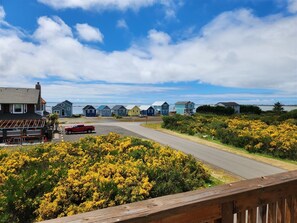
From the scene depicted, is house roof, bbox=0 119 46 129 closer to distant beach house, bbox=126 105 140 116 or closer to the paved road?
the paved road

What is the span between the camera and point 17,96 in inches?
1216

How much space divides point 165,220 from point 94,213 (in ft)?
1.44

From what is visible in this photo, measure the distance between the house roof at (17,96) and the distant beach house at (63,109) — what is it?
1267 inches

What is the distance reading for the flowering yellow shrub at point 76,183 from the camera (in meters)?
5.73

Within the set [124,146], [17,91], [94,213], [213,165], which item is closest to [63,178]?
[124,146]

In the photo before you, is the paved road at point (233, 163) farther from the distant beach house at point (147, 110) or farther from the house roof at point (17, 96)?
the distant beach house at point (147, 110)

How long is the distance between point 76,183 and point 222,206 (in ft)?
18.2

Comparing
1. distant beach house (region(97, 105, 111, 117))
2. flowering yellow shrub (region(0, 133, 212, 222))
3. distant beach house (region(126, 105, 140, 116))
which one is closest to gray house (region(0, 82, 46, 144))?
flowering yellow shrub (region(0, 133, 212, 222))

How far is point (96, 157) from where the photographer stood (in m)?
10.2

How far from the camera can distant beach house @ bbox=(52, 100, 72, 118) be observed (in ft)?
211

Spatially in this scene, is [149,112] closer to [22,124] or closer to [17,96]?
[17,96]

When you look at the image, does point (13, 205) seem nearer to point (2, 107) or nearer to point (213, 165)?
point (213, 165)

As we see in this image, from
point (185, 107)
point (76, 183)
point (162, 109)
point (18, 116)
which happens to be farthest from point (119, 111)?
point (76, 183)

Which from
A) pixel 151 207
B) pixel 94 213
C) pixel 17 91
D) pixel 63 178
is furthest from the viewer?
pixel 17 91
